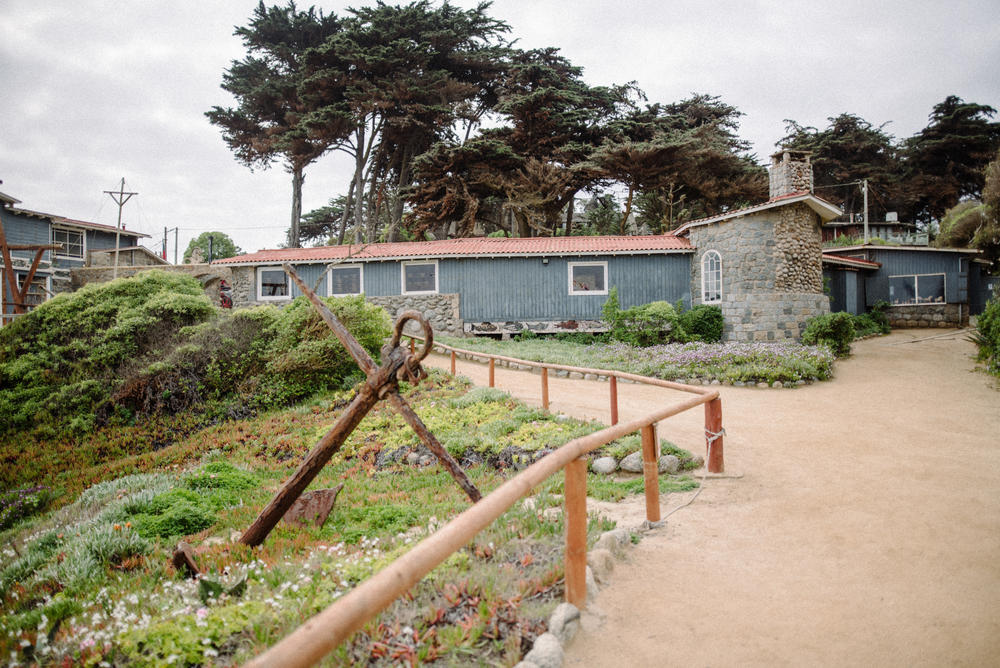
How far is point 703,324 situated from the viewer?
17578 millimetres

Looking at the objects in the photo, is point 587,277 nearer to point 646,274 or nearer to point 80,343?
point 646,274

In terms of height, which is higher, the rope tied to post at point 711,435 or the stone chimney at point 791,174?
the stone chimney at point 791,174

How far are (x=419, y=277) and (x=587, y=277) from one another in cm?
634

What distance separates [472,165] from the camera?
81.4 ft

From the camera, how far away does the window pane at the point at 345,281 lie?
20906mm

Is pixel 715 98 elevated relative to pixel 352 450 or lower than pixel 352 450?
elevated

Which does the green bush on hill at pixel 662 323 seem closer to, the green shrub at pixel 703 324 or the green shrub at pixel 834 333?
the green shrub at pixel 703 324

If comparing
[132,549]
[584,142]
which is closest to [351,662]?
[132,549]

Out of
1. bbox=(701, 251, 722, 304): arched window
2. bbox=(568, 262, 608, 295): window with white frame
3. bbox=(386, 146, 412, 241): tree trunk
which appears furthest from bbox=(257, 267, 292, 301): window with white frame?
bbox=(701, 251, 722, 304): arched window

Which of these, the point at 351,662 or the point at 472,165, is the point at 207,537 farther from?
the point at 472,165

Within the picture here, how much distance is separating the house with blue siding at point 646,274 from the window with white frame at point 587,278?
4 cm

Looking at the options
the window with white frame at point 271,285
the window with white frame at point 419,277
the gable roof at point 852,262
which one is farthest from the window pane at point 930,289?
the window with white frame at point 271,285

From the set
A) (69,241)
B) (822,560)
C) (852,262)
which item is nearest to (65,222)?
(69,241)

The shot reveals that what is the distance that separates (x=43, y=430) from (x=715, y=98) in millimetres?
28900
